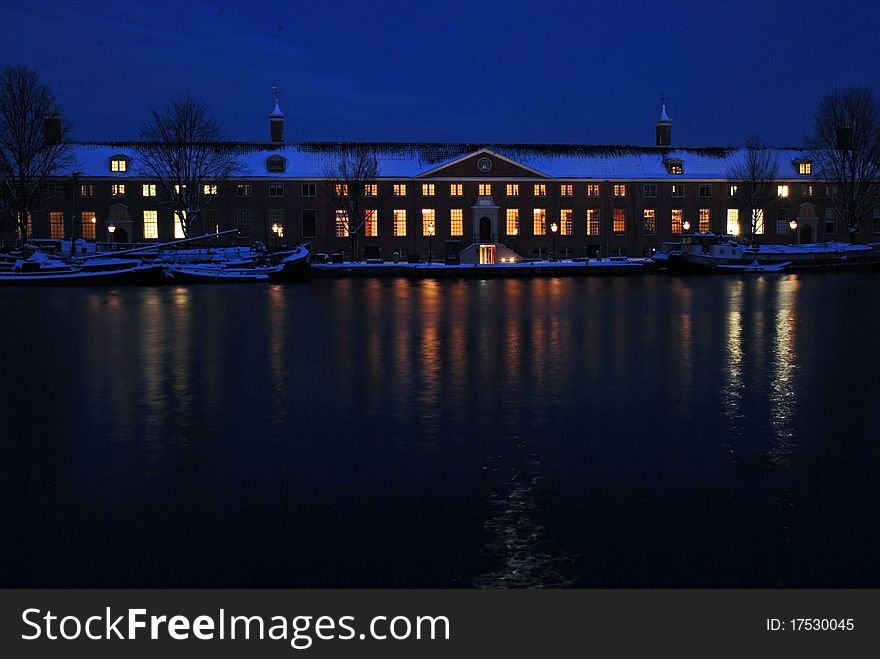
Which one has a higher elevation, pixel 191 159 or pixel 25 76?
pixel 25 76

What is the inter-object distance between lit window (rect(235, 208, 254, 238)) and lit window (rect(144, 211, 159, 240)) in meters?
7.56

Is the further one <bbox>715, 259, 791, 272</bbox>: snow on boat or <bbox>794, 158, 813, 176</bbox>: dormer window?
<bbox>794, 158, 813, 176</bbox>: dormer window

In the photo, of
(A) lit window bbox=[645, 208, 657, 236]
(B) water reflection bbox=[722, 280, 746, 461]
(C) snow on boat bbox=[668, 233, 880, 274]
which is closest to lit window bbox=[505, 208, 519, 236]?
(A) lit window bbox=[645, 208, 657, 236]

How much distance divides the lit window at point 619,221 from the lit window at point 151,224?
4570 centimetres

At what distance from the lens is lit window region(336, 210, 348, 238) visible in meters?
88.4

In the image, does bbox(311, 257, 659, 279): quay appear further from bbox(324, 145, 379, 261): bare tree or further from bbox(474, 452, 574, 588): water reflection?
bbox(474, 452, 574, 588): water reflection

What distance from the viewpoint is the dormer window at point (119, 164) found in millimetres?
85625

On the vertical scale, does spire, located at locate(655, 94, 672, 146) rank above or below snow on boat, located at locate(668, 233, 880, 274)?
above

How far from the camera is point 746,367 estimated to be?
19.5 m

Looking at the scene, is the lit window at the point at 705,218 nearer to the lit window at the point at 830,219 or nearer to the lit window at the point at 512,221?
the lit window at the point at 830,219

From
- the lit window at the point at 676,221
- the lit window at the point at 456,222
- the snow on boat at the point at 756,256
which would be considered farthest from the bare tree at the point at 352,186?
the lit window at the point at 676,221
